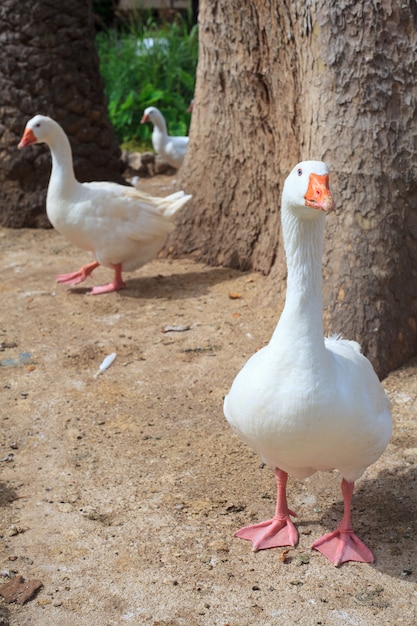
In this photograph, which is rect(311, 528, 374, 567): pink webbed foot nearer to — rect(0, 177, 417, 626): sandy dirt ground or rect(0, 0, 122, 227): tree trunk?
rect(0, 177, 417, 626): sandy dirt ground

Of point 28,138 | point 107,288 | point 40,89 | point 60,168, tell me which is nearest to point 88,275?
point 107,288

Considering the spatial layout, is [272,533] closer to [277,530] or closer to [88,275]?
[277,530]

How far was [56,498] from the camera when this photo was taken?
11.9 feet

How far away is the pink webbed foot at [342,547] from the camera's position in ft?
10.4

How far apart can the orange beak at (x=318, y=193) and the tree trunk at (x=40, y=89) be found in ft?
18.2

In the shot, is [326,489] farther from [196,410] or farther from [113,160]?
[113,160]

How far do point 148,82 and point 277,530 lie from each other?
30.8 ft

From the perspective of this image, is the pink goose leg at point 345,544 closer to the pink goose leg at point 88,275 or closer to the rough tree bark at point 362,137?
the rough tree bark at point 362,137

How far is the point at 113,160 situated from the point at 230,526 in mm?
5733

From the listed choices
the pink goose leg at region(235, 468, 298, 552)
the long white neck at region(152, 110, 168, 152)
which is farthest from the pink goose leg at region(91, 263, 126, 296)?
the long white neck at region(152, 110, 168, 152)

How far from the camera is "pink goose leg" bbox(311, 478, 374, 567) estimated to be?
3168mm

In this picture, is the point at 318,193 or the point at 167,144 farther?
the point at 167,144

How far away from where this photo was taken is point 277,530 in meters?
3.35

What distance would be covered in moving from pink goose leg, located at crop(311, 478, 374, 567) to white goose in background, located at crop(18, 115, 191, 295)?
3.38 metres
